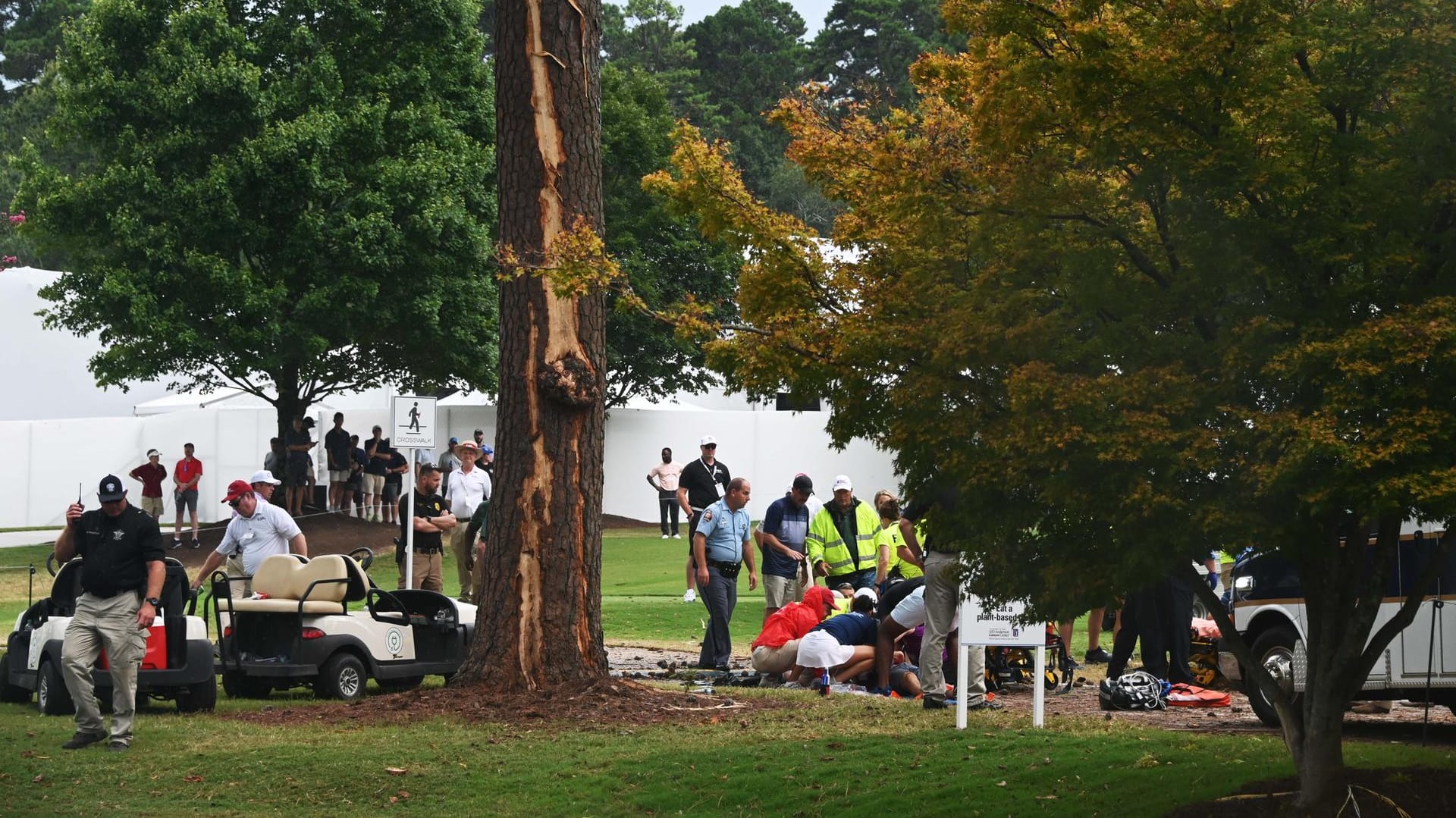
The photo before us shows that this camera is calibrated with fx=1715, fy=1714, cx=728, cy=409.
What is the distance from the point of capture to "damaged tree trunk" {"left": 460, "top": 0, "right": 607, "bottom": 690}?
42.0ft

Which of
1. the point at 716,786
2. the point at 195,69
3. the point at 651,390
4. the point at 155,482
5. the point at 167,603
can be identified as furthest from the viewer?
the point at 651,390

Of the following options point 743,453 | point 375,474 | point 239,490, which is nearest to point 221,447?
point 375,474

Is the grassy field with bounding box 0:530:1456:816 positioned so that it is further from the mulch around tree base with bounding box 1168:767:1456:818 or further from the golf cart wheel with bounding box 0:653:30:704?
the golf cart wheel with bounding box 0:653:30:704

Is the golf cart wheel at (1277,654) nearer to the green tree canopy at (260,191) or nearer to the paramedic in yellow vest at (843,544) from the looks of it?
the paramedic in yellow vest at (843,544)

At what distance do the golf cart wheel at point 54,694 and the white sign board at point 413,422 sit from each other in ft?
25.4

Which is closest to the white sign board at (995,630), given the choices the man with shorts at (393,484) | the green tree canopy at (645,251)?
the man with shorts at (393,484)

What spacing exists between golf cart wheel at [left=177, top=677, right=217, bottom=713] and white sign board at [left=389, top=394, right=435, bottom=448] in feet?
24.8

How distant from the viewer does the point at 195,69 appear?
102ft

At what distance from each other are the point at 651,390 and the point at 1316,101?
123ft

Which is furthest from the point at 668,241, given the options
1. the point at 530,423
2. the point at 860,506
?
the point at 530,423

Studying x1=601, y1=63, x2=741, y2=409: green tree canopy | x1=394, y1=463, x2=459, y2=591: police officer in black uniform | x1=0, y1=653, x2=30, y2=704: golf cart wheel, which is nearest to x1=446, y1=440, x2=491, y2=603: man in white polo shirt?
x1=394, y1=463, x2=459, y2=591: police officer in black uniform

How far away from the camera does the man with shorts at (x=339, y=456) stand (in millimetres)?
35375

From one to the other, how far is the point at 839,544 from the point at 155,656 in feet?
21.3

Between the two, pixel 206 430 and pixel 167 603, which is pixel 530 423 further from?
pixel 206 430
